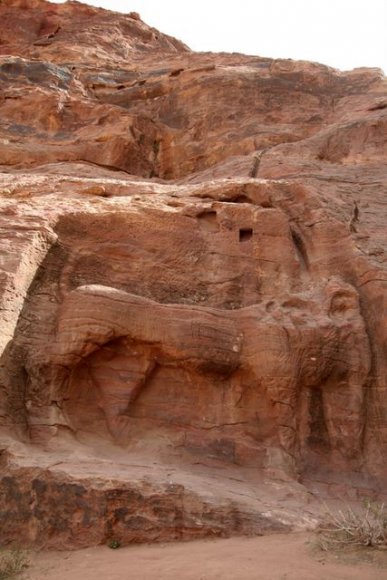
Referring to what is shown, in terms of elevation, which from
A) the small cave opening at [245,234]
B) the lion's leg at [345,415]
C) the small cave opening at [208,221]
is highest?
the small cave opening at [208,221]

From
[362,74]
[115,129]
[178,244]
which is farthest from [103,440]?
[362,74]

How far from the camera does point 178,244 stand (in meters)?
12.0

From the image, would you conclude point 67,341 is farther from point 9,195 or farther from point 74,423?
point 9,195

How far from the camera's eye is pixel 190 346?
31.9ft

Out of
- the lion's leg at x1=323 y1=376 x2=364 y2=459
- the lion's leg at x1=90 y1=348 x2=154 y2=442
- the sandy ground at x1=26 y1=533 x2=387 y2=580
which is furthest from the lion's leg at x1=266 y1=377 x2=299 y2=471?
the sandy ground at x1=26 y1=533 x2=387 y2=580

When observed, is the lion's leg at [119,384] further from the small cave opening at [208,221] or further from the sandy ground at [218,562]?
the small cave opening at [208,221]

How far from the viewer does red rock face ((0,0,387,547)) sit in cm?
795

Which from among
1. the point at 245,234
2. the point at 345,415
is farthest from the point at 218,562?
the point at 245,234

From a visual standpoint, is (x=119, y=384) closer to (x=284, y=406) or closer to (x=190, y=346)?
(x=190, y=346)

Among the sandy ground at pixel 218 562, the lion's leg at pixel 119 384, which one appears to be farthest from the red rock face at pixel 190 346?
the sandy ground at pixel 218 562

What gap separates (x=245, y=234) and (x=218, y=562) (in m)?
6.92

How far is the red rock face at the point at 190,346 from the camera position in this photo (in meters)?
7.95

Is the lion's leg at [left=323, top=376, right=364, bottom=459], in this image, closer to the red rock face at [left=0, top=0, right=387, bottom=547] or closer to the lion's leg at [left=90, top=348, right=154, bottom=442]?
the red rock face at [left=0, top=0, right=387, bottom=547]

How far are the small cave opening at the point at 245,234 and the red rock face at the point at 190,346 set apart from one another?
0.05 metres
